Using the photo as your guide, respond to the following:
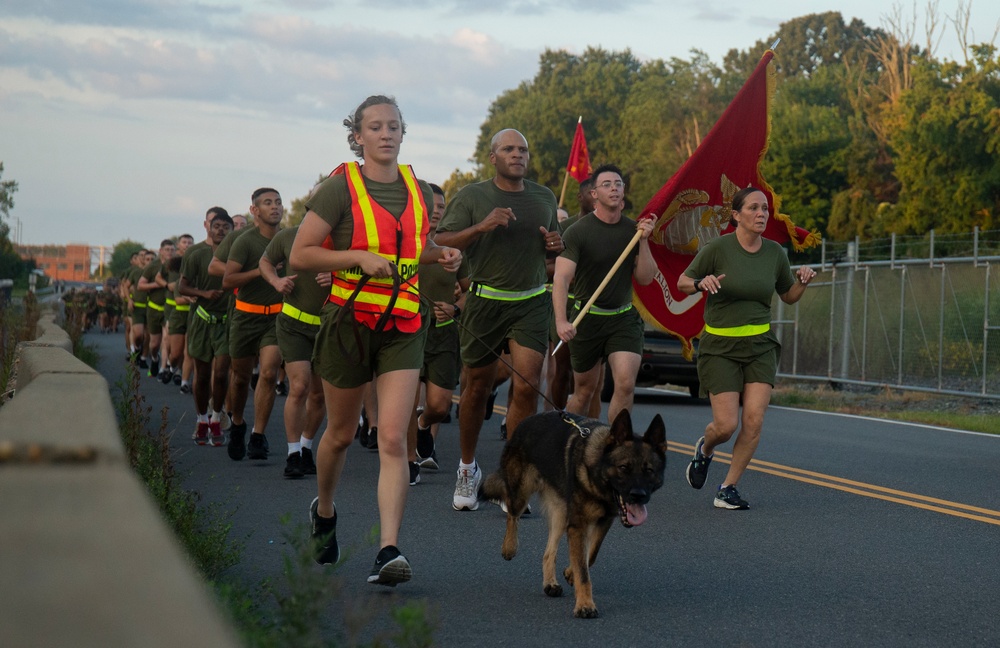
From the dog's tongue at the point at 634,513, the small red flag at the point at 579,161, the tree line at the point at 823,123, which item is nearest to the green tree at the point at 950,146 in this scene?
the tree line at the point at 823,123

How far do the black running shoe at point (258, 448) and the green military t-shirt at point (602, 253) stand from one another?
3.24 meters

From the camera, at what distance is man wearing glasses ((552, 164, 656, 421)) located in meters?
10.2

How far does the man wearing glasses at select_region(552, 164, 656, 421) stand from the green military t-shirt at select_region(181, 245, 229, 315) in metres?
4.95

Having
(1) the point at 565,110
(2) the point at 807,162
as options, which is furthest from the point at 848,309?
(1) the point at 565,110

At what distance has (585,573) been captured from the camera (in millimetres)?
6277

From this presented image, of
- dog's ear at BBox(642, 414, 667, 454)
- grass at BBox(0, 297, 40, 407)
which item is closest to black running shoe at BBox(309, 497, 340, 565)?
dog's ear at BBox(642, 414, 667, 454)

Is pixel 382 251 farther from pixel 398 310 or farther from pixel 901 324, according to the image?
pixel 901 324

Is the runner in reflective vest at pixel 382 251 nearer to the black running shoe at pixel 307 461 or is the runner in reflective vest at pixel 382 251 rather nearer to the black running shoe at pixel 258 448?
the black running shoe at pixel 307 461

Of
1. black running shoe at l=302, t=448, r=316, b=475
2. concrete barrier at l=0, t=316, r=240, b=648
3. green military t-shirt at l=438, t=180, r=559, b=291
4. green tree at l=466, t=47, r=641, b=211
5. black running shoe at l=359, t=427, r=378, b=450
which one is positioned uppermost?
green tree at l=466, t=47, r=641, b=211

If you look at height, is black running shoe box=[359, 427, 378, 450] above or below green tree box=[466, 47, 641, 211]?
below

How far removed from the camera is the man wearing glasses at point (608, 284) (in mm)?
10250

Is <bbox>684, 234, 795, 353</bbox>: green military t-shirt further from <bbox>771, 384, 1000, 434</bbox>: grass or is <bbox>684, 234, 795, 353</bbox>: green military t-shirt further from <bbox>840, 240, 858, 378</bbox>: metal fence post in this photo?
<bbox>840, 240, 858, 378</bbox>: metal fence post

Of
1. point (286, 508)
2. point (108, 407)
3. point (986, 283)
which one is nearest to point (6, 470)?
point (108, 407)

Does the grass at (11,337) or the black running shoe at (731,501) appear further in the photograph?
the grass at (11,337)
